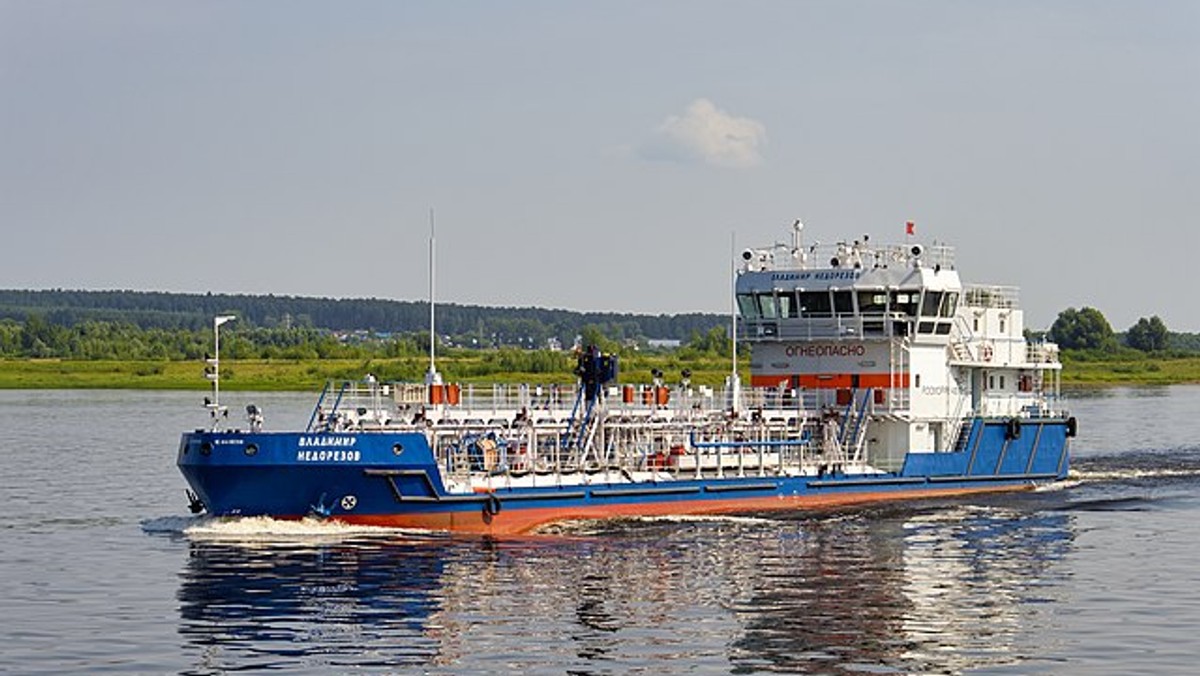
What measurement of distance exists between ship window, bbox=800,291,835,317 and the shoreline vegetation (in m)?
61.4

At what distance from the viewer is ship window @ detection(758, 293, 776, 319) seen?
→ 57875mm

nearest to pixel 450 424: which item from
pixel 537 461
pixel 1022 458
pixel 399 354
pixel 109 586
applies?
pixel 537 461

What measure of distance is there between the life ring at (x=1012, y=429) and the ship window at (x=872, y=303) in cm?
665

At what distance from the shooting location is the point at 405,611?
35.8 meters

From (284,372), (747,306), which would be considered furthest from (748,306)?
(284,372)

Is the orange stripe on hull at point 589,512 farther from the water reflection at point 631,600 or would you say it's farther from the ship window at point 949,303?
the ship window at point 949,303

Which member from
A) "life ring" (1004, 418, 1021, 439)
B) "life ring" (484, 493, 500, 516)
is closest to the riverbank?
"life ring" (1004, 418, 1021, 439)

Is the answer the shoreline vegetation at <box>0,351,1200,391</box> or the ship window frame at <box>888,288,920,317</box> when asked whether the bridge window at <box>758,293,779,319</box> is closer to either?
the ship window frame at <box>888,288,920,317</box>

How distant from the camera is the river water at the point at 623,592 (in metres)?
31.9

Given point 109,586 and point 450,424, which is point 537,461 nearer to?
point 450,424

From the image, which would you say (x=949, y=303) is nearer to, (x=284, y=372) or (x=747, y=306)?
(x=747, y=306)

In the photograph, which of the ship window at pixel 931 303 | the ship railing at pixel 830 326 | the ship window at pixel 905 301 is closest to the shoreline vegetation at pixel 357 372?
the ship railing at pixel 830 326

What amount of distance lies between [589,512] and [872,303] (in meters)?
13.0

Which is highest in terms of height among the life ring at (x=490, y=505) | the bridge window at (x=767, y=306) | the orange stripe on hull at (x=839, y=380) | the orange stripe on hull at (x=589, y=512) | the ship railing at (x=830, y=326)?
the bridge window at (x=767, y=306)
